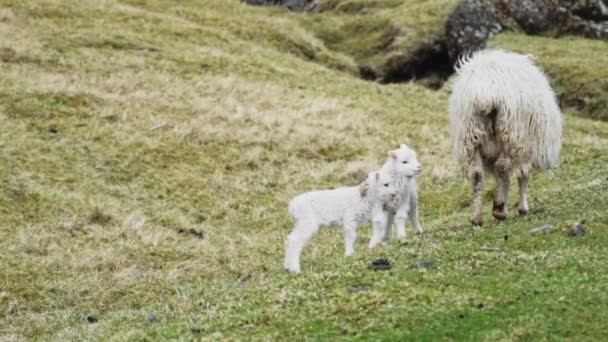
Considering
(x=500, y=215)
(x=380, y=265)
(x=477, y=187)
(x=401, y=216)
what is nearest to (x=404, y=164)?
(x=401, y=216)

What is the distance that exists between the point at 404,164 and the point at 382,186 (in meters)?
0.65

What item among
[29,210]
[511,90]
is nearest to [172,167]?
[29,210]

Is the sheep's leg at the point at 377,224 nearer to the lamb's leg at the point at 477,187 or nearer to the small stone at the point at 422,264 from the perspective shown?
the lamb's leg at the point at 477,187

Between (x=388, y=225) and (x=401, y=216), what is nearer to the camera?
(x=401, y=216)

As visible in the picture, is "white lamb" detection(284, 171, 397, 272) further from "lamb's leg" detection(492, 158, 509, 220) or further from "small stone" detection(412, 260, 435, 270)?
"small stone" detection(412, 260, 435, 270)

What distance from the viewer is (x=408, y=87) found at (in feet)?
143

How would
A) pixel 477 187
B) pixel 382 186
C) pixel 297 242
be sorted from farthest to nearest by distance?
pixel 477 187, pixel 382 186, pixel 297 242

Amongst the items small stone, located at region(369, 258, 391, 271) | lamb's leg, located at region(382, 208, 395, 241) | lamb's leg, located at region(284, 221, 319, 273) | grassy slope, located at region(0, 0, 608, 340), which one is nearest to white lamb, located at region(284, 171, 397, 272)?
lamb's leg, located at region(284, 221, 319, 273)

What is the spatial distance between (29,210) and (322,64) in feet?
102

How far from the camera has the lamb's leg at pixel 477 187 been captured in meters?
17.1

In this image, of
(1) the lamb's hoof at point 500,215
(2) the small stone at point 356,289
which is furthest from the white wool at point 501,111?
(2) the small stone at point 356,289

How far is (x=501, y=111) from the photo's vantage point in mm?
16906

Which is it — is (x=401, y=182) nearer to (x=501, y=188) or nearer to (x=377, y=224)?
(x=377, y=224)

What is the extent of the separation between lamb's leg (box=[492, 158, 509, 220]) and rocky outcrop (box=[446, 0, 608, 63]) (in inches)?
1274
